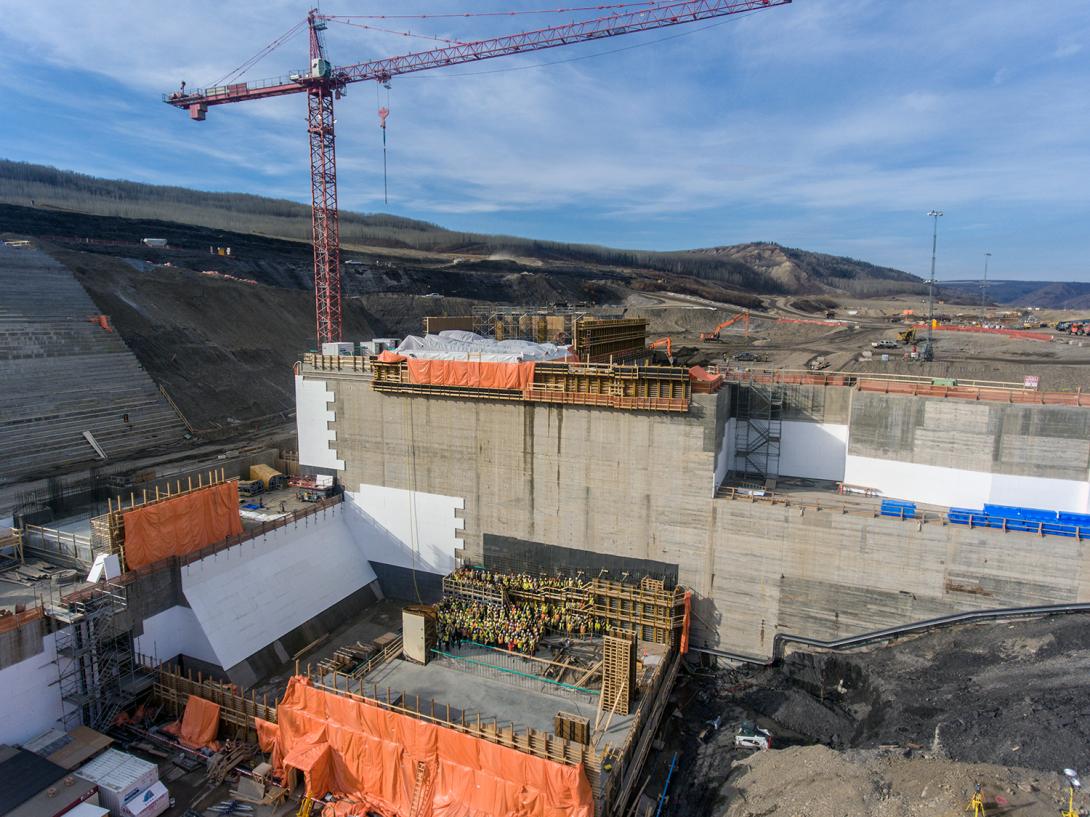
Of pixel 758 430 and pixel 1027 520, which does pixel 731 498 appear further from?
pixel 1027 520

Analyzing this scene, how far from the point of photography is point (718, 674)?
23.5m

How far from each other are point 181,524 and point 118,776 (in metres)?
8.57

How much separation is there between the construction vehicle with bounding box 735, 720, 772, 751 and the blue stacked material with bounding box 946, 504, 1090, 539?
32.0ft

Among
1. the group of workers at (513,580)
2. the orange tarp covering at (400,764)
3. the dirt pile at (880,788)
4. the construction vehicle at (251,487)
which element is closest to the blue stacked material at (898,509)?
the dirt pile at (880,788)

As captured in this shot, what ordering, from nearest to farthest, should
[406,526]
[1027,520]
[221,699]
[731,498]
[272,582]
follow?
[221,699] < [1027,520] < [731,498] < [272,582] < [406,526]

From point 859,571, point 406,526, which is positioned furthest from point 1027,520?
point 406,526

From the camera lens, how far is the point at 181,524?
22.2m

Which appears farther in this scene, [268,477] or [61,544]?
[268,477]

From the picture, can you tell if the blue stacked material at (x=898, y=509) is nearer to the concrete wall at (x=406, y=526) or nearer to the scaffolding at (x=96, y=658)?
the concrete wall at (x=406, y=526)

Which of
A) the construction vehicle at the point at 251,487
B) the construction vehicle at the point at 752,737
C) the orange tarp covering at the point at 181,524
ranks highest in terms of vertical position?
the orange tarp covering at the point at 181,524

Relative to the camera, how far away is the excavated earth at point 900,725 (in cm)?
1335

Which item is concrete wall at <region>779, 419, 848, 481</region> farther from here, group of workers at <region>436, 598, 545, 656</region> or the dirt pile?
the dirt pile

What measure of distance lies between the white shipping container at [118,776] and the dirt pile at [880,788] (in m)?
15.0

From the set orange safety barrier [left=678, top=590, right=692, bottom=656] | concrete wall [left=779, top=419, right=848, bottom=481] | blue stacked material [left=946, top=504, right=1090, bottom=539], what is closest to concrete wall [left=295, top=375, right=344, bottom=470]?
orange safety barrier [left=678, top=590, right=692, bottom=656]
